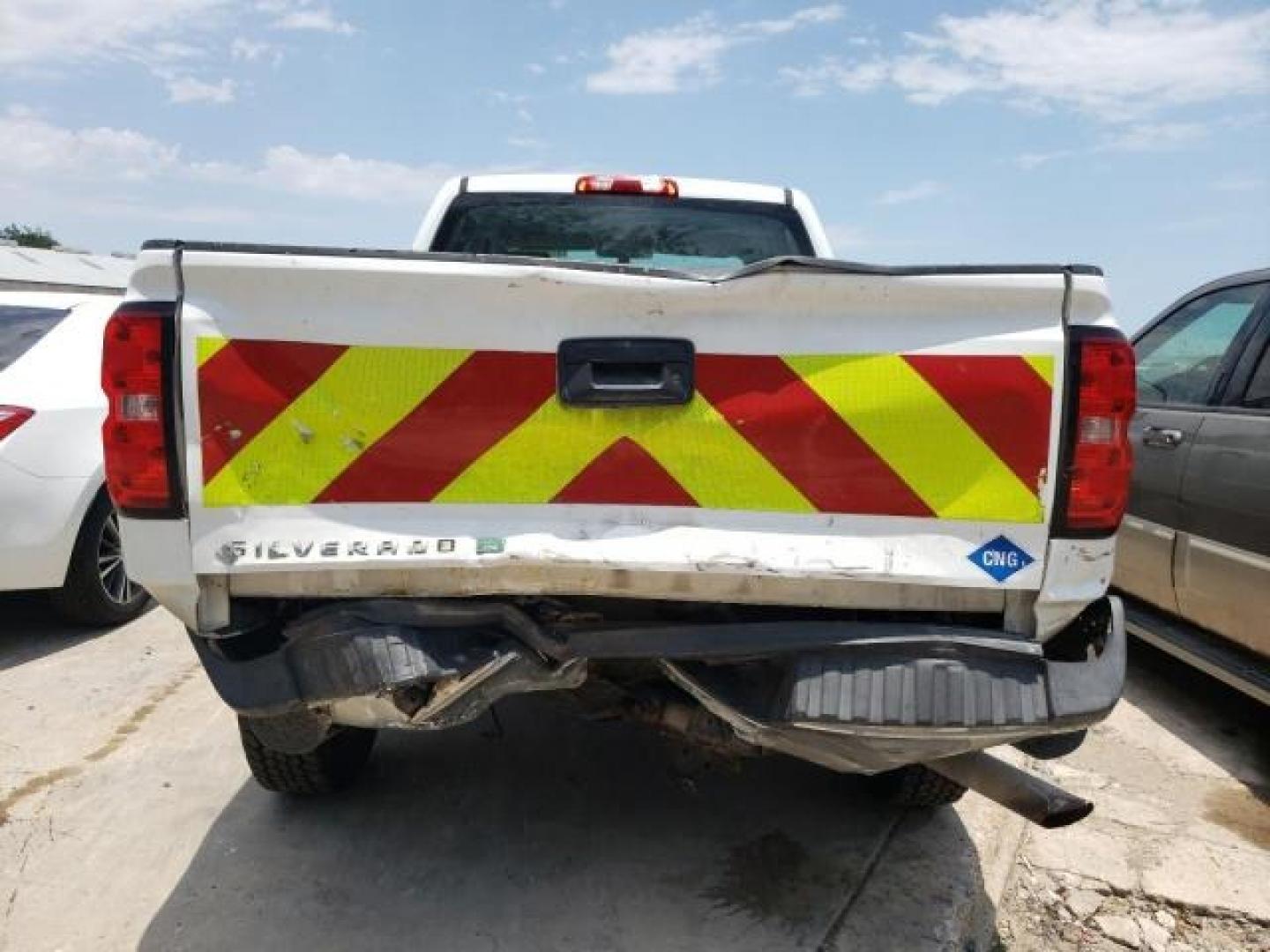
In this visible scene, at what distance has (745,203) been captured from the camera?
4121mm

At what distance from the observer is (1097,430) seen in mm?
2189

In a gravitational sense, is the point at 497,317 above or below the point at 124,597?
above

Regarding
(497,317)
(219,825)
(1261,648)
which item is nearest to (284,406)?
(497,317)

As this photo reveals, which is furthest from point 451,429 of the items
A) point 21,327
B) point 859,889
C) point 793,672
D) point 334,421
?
point 21,327

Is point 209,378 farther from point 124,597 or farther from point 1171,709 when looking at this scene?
point 1171,709

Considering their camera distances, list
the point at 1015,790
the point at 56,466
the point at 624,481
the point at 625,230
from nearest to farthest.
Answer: the point at 624,481 → the point at 1015,790 → the point at 625,230 → the point at 56,466

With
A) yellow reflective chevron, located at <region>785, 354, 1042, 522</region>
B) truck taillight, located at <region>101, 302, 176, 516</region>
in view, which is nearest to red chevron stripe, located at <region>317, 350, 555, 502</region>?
truck taillight, located at <region>101, 302, 176, 516</region>

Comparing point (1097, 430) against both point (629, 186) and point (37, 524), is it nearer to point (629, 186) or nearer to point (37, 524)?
point (629, 186)

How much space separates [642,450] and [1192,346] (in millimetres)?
3457

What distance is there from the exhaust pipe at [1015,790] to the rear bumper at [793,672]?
288 millimetres

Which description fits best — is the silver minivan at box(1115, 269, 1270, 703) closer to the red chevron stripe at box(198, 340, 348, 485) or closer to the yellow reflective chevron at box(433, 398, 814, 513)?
the yellow reflective chevron at box(433, 398, 814, 513)

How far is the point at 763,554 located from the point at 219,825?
205 centimetres

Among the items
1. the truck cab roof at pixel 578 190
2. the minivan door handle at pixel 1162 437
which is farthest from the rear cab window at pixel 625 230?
the minivan door handle at pixel 1162 437

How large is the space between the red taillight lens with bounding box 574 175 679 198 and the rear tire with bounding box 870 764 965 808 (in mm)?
2194
